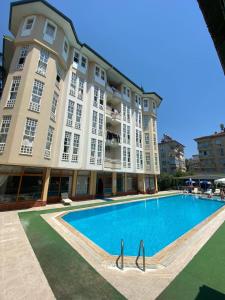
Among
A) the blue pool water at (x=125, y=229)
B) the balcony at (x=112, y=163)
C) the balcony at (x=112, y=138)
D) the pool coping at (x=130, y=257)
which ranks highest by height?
the balcony at (x=112, y=138)

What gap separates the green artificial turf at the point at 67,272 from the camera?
3.82 metres

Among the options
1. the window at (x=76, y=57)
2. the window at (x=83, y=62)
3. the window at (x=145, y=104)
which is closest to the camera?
the window at (x=76, y=57)

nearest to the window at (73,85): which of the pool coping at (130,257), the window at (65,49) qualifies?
the window at (65,49)

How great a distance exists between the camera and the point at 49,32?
56.6 feet

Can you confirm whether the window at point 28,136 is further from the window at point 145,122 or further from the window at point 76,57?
the window at point 145,122

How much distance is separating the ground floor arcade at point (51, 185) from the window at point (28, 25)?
14.7 meters

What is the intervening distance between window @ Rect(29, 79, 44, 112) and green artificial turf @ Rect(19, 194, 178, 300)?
11.7 meters

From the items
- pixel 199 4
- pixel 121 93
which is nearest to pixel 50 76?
pixel 121 93

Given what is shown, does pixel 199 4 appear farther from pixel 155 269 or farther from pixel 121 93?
pixel 121 93

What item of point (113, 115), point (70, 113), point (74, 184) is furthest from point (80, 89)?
point (74, 184)

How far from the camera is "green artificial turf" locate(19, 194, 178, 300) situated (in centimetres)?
A: 382

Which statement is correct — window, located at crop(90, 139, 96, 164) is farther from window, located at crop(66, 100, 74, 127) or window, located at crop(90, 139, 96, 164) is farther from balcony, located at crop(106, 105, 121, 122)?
balcony, located at crop(106, 105, 121, 122)

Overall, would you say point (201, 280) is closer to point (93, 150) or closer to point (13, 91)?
point (93, 150)

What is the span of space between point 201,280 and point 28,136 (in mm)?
15244
